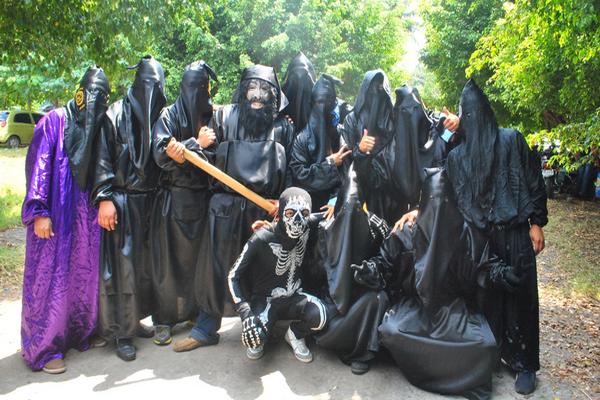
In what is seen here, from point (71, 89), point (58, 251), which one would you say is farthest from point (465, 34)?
point (58, 251)

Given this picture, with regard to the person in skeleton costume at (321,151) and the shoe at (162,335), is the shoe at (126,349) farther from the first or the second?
the person in skeleton costume at (321,151)

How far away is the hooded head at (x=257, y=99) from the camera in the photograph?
14.0 ft

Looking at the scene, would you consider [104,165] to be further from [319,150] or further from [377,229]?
[377,229]

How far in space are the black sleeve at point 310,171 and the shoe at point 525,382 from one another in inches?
73.1

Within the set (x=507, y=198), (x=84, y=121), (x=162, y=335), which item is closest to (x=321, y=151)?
(x=507, y=198)

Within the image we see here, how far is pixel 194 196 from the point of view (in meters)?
4.32

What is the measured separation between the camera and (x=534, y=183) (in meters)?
3.63

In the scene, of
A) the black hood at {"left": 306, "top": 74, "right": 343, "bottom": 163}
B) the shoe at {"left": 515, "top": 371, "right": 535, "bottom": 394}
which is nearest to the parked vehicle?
the black hood at {"left": 306, "top": 74, "right": 343, "bottom": 163}

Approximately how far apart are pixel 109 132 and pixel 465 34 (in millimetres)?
14704

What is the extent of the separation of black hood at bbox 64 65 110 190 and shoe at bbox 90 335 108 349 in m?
1.23

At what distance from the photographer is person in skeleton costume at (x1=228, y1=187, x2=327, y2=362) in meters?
3.81

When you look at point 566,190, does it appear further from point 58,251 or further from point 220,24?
point 58,251

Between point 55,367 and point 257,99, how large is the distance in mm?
2468

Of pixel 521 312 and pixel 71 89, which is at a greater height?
pixel 71 89
